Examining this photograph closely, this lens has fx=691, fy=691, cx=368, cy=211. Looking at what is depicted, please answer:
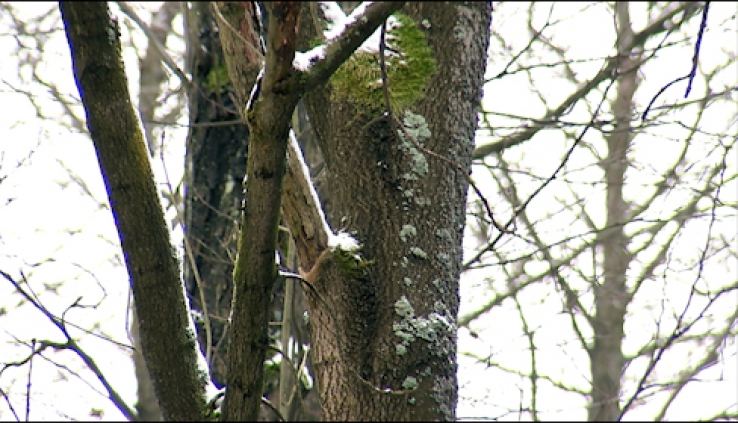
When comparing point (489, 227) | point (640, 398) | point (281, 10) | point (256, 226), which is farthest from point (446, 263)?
point (640, 398)

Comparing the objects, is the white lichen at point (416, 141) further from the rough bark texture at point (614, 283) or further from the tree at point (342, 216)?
the rough bark texture at point (614, 283)

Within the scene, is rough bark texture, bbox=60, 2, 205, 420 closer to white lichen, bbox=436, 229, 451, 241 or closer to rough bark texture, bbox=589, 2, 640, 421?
white lichen, bbox=436, 229, 451, 241

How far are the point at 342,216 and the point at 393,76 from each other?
1.48 feet

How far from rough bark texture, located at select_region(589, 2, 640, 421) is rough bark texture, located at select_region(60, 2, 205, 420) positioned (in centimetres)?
274

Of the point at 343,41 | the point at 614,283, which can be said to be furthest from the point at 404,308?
the point at 614,283

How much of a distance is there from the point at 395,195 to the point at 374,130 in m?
0.21

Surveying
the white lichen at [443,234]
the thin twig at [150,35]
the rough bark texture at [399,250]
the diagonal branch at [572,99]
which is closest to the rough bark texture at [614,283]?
the diagonal branch at [572,99]

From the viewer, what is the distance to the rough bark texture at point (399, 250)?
5.92ft

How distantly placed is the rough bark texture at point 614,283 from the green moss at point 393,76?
1.94 m

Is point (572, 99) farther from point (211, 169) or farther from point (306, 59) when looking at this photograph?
point (306, 59)

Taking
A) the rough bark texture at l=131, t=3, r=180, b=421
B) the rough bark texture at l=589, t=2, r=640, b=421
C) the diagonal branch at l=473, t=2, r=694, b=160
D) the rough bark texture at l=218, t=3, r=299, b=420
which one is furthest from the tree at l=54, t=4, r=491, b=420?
the rough bark texture at l=131, t=3, r=180, b=421

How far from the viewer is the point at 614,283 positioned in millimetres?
4500

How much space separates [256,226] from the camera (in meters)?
1.37

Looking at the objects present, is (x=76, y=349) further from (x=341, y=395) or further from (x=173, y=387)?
(x=341, y=395)
